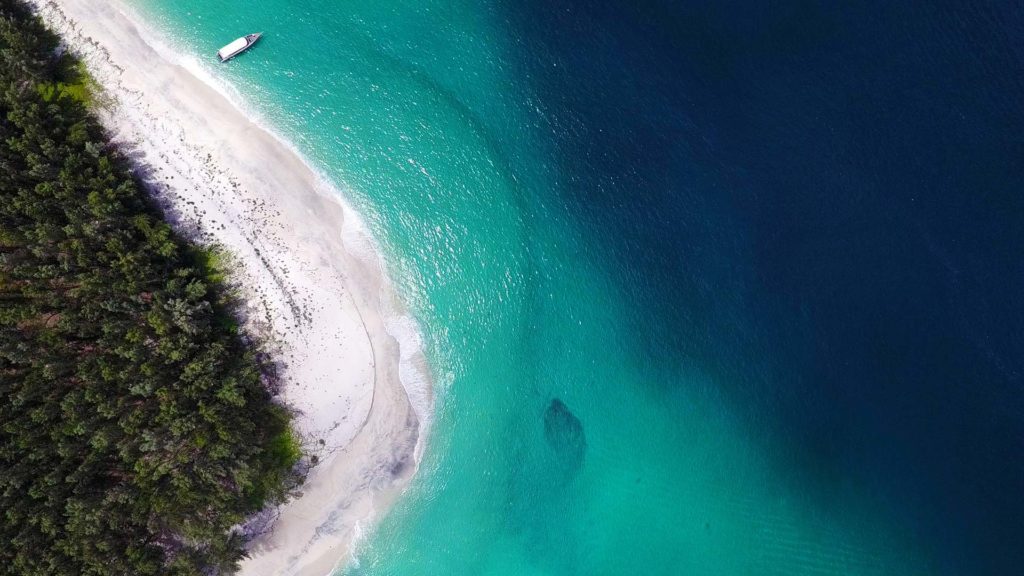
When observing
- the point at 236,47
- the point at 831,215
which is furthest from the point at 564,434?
the point at 236,47

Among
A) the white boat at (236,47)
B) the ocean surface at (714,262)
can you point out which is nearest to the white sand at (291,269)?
the white boat at (236,47)

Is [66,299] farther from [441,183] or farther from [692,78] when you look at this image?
[692,78]

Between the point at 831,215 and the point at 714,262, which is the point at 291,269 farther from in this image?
the point at 831,215

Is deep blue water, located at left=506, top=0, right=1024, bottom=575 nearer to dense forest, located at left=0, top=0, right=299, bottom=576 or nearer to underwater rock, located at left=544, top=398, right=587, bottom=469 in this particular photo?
underwater rock, located at left=544, top=398, right=587, bottom=469

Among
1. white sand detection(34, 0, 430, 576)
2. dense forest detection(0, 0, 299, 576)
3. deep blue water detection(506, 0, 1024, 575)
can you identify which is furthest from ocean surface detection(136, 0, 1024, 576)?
dense forest detection(0, 0, 299, 576)

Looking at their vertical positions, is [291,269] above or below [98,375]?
above

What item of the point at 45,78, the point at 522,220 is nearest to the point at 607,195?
the point at 522,220

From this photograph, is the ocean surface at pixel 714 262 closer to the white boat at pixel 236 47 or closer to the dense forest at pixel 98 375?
the white boat at pixel 236 47
